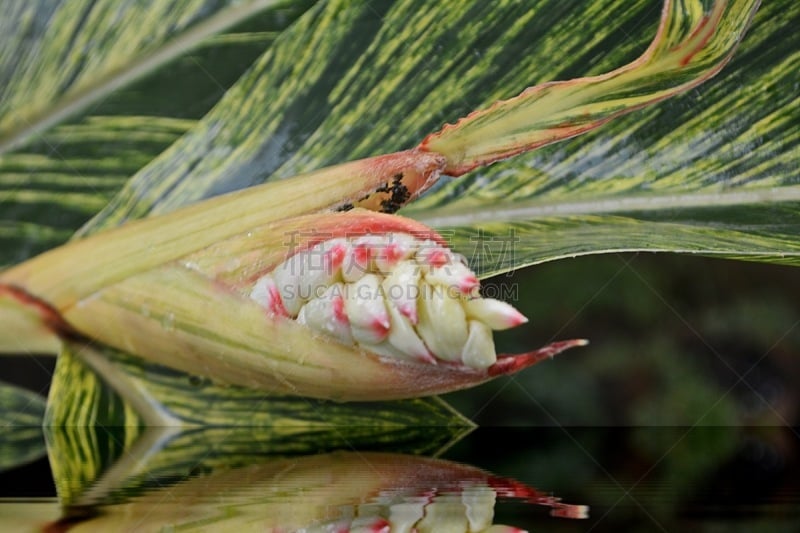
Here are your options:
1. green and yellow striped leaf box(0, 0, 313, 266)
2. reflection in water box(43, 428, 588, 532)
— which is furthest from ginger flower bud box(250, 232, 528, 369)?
green and yellow striped leaf box(0, 0, 313, 266)

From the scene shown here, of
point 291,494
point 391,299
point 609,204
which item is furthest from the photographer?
point 609,204

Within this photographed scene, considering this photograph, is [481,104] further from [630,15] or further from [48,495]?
[48,495]

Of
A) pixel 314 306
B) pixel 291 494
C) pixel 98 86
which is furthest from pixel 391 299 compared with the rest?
pixel 98 86

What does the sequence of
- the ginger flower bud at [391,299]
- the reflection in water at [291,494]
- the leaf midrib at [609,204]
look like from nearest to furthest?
the reflection in water at [291,494] < the ginger flower bud at [391,299] < the leaf midrib at [609,204]

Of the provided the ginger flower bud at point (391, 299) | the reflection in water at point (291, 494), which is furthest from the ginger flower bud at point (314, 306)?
the reflection in water at point (291, 494)

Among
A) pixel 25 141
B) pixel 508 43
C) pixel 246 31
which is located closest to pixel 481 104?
pixel 508 43

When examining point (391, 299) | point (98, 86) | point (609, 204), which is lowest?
point (391, 299)

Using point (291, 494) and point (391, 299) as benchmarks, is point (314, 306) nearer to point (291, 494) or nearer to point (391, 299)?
point (391, 299)

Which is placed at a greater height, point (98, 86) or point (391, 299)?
point (98, 86)

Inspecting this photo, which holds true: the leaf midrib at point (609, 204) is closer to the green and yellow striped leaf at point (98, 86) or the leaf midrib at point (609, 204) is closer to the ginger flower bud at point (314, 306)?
the ginger flower bud at point (314, 306)

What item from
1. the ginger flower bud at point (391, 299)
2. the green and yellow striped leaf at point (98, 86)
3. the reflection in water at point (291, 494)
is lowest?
the reflection in water at point (291, 494)
